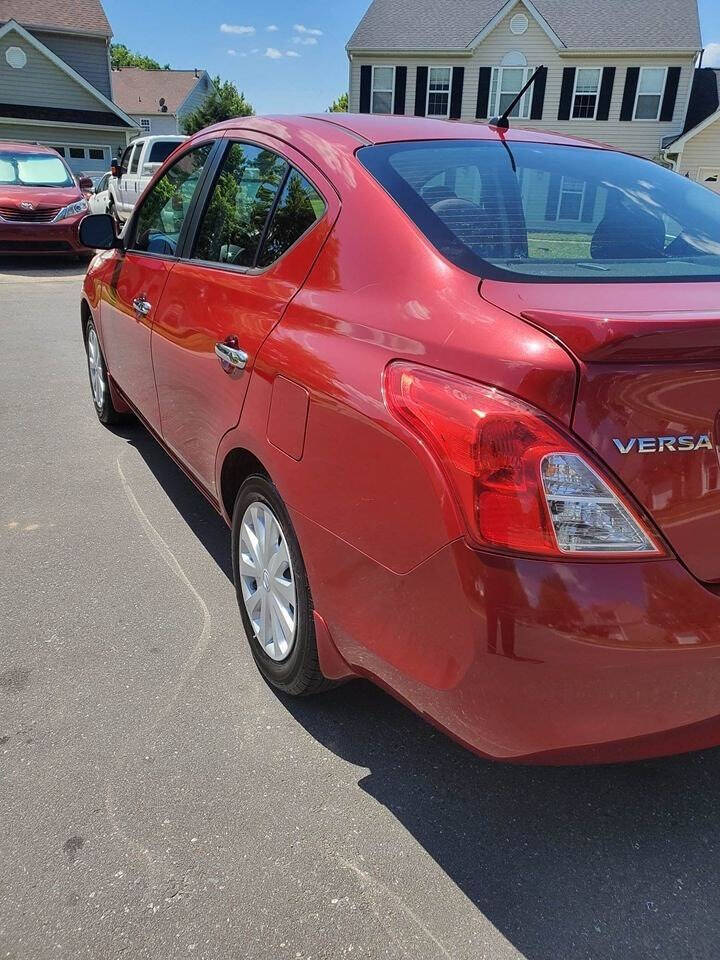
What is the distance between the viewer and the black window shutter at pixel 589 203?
2.33 metres

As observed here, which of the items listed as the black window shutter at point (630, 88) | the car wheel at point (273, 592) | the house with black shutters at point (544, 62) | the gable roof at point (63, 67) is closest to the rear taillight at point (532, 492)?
the car wheel at point (273, 592)

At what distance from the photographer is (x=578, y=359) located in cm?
152

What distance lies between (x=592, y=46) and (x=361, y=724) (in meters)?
29.9

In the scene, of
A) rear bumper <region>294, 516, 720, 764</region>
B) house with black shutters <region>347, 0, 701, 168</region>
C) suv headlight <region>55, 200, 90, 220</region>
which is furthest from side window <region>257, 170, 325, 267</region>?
house with black shutters <region>347, 0, 701, 168</region>

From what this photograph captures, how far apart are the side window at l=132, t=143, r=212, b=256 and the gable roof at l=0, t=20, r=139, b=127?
31583mm

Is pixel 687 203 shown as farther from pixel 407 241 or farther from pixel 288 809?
pixel 288 809

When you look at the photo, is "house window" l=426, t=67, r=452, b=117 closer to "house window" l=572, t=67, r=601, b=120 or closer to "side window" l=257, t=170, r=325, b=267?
"house window" l=572, t=67, r=601, b=120

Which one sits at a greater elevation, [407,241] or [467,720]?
[407,241]

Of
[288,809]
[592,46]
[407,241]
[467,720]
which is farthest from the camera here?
[592,46]

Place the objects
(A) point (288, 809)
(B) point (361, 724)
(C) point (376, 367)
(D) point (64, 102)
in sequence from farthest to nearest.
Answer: (D) point (64, 102) < (B) point (361, 724) < (A) point (288, 809) < (C) point (376, 367)

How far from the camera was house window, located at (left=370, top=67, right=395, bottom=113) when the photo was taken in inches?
1095

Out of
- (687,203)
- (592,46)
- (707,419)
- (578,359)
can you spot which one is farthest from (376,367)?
(592,46)

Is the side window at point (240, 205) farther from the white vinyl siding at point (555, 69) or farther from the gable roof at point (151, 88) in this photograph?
the gable roof at point (151, 88)

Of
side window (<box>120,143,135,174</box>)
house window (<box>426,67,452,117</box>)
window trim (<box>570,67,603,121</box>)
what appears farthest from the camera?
house window (<box>426,67,452,117</box>)
